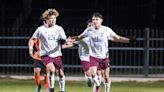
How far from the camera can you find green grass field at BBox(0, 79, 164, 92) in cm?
2247

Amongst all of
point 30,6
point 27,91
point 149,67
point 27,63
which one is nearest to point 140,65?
point 149,67

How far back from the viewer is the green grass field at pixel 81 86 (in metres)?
22.5

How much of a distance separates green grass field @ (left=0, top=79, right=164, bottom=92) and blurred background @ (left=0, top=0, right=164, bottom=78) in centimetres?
203

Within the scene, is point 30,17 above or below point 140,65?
above

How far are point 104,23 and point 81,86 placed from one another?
933 cm

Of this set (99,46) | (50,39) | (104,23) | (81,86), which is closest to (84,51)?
(81,86)

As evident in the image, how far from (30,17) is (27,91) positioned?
504 inches

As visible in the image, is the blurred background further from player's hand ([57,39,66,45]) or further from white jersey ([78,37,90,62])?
player's hand ([57,39,66,45])

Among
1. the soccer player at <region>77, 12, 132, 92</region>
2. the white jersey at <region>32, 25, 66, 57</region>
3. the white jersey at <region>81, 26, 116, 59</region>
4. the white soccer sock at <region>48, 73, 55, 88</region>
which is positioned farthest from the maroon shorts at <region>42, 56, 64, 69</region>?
the white jersey at <region>81, 26, 116, 59</region>

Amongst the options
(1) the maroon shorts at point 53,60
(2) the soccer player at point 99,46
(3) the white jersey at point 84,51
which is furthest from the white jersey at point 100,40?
(3) the white jersey at point 84,51

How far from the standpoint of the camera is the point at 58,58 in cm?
1767

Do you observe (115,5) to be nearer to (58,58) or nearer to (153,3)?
(153,3)

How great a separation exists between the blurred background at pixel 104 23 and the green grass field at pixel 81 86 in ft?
6.67

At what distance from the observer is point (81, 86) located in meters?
24.6
